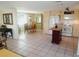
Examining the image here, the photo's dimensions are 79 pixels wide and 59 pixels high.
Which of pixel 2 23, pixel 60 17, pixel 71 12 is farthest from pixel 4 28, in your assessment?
pixel 71 12

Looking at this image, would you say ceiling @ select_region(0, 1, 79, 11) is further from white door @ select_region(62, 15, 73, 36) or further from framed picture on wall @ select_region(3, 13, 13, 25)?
white door @ select_region(62, 15, 73, 36)

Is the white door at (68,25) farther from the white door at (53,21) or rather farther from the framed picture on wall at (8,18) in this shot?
the framed picture on wall at (8,18)

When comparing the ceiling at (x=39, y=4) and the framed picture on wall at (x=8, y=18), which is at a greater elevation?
the ceiling at (x=39, y=4)

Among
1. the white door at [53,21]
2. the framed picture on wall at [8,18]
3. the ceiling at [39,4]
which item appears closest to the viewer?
the ceiling at [39,4]

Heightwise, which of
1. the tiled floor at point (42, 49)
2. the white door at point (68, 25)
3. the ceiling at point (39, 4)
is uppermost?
the ceiling at point (39, 4)

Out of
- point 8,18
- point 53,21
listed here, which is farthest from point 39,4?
point 53,21

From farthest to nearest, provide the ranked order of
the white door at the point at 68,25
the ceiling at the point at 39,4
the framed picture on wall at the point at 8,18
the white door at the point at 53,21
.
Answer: the white door at the point at 53,21 < the white door at the point at 68,25 < the framed picture on wall at the point at 8,18 < the ceiling at the point at 39,4

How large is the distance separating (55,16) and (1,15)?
3.66m

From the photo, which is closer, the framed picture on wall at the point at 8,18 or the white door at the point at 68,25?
the framed picture on wall at the point at 8,18

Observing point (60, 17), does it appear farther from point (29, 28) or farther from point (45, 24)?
point (29, 28)

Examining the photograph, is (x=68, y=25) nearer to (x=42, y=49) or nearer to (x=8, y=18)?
(x=42, y=49)

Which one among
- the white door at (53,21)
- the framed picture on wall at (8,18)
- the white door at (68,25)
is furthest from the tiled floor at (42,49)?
the white door at (53,21)

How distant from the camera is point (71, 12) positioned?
248 inches

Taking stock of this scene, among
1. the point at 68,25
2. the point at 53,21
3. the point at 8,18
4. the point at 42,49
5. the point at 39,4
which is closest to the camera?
the point at 42,49
